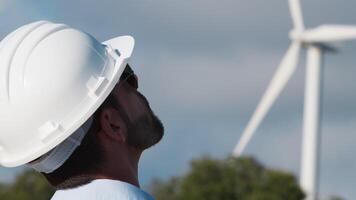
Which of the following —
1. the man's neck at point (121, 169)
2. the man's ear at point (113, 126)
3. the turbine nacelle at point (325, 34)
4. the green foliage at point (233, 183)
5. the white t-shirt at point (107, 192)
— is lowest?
the green foliage at point (233, 183)

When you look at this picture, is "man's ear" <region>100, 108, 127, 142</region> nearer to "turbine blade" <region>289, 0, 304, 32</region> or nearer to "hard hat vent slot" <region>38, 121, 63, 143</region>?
"hard hat vent slot" <region>38, 121, 63, 143</region>

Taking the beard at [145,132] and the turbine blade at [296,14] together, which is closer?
the beard at [145,132]

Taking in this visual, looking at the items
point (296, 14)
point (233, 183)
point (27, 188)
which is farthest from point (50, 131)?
point (27, 188)

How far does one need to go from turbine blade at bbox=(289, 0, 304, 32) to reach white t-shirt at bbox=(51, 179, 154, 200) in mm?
65150

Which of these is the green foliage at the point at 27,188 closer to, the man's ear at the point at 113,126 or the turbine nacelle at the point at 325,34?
the turbine nacelle at the point at 325,34

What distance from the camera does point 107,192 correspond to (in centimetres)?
613

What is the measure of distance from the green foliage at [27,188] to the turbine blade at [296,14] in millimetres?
54210

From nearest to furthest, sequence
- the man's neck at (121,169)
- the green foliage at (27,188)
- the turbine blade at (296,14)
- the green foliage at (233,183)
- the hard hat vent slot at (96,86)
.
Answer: the man's neck at (121,169) < the hard hat vent slot at (96,86) < the turbine blade at (296,14) < the green foliage at (233,183) < the green foliage at (27,188)

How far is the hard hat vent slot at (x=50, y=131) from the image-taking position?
6.47 meters

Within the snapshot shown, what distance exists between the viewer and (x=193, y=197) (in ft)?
393

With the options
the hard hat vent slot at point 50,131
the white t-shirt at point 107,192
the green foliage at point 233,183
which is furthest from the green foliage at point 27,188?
the white t-shirt at point 107,192

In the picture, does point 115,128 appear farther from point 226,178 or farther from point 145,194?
point 226,178

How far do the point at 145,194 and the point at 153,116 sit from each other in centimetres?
69

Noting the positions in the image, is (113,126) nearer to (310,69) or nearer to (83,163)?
(83,163)
